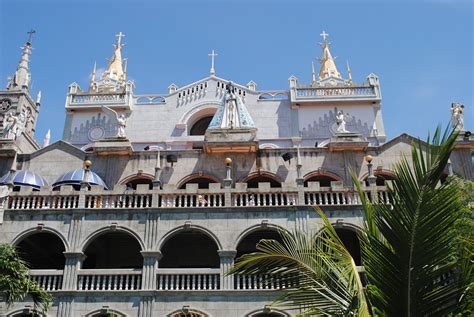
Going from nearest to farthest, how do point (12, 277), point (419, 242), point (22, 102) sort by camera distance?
point (419, 242), point (12, 277), point (22, 102)

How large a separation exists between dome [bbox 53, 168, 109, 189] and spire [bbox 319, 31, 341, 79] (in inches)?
775

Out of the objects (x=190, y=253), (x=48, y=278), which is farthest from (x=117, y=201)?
(x=190, y=253)

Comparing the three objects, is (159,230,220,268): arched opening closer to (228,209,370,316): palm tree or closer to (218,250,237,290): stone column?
(218,250,237,290): stone column

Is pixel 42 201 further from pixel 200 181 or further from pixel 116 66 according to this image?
pixel 116 66

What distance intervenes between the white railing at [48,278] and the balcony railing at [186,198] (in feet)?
9.25

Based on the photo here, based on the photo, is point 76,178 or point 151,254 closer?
point 151,254

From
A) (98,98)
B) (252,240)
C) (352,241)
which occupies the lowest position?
(352,241)

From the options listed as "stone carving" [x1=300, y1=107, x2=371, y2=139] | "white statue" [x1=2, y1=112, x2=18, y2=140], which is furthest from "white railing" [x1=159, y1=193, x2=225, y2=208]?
"stone carving" [x1=300, y1=107, x2=371, y2=139]

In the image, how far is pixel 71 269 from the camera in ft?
66.8

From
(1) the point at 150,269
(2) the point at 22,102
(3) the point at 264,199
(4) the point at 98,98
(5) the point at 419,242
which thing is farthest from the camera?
(2) the point at 22,102

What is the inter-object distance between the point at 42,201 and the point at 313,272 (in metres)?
16.3

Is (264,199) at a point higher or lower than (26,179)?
lower

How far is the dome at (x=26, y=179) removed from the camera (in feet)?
78.7

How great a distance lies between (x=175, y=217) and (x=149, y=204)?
1313 mm
